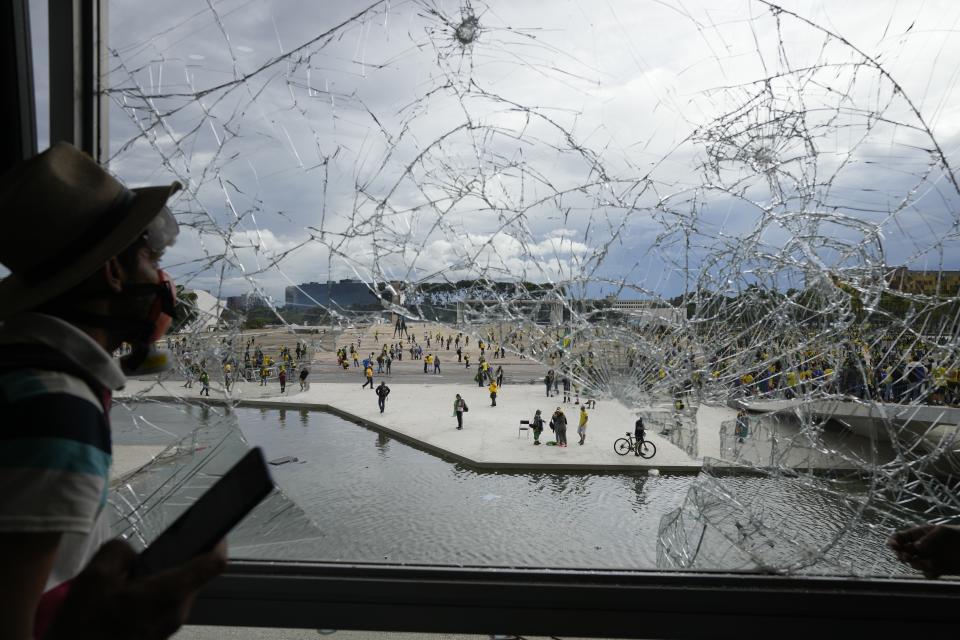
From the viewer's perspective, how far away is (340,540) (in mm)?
1484

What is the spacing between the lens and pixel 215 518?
1.56 ft

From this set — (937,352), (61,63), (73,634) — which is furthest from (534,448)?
(61,63)

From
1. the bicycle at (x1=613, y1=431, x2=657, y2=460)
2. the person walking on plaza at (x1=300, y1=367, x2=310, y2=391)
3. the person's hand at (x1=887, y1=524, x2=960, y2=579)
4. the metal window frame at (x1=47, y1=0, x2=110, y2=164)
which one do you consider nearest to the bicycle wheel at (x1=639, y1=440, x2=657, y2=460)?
the bicycle at (x1=613, y1=431, x2=657, y2=460)

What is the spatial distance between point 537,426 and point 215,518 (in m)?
1.10

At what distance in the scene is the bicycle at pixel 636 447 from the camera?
Answer: 1.50 meters

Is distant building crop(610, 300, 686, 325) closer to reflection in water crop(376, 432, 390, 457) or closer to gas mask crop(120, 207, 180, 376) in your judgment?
reflection in water crop(376, 432, 390, 457)

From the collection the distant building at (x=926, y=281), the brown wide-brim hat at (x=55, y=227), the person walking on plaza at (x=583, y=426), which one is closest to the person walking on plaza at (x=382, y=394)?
the person walking on plaza at (x=583, y=426)

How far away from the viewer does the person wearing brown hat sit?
42 centimetres

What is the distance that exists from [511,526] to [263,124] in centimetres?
122

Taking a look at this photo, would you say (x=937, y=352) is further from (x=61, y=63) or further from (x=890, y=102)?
(x=61, y=63)

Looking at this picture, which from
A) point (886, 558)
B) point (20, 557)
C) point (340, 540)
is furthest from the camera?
point (340, 540)

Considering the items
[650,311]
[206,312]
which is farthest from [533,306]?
[206,312]

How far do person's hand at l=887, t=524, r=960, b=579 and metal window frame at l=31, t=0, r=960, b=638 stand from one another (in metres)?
0.15

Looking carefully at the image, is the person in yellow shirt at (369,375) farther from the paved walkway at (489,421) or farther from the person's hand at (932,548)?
the person's hand at (932,548)
